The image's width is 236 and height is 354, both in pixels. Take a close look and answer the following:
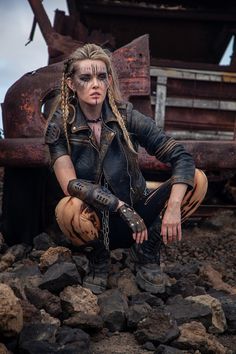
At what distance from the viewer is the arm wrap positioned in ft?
9.19

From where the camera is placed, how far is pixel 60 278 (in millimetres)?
2844

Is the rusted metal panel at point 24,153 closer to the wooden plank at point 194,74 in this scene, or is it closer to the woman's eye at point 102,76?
the woman's eye at point 102,76

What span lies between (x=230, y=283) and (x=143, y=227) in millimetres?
1540

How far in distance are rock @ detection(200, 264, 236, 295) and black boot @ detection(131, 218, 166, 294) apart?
1.81ft

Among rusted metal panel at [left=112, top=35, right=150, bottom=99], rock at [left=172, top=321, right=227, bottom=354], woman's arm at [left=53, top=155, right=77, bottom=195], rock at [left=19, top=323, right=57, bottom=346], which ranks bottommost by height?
rock at [left=172, top=321, right=227, bottom=354]

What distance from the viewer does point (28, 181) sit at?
438 cm

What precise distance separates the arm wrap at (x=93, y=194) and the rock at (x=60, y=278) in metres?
0.39

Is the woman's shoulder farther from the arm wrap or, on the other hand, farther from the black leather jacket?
the arm wrap

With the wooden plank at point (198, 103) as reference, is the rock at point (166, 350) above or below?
below

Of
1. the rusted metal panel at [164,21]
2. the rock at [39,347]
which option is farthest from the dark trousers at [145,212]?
the rusted metal panel at [164,21]

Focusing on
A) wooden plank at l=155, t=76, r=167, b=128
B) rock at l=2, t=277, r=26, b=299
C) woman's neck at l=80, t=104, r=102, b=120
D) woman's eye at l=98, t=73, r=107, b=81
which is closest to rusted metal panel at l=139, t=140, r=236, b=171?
woman's neck at l=80, t=104, r=102, b=120

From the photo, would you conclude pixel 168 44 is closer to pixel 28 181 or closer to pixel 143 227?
pixel 28 181

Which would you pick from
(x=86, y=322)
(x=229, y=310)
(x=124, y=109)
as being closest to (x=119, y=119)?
(x=124, y=109)

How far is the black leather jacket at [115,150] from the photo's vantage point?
2955mm
